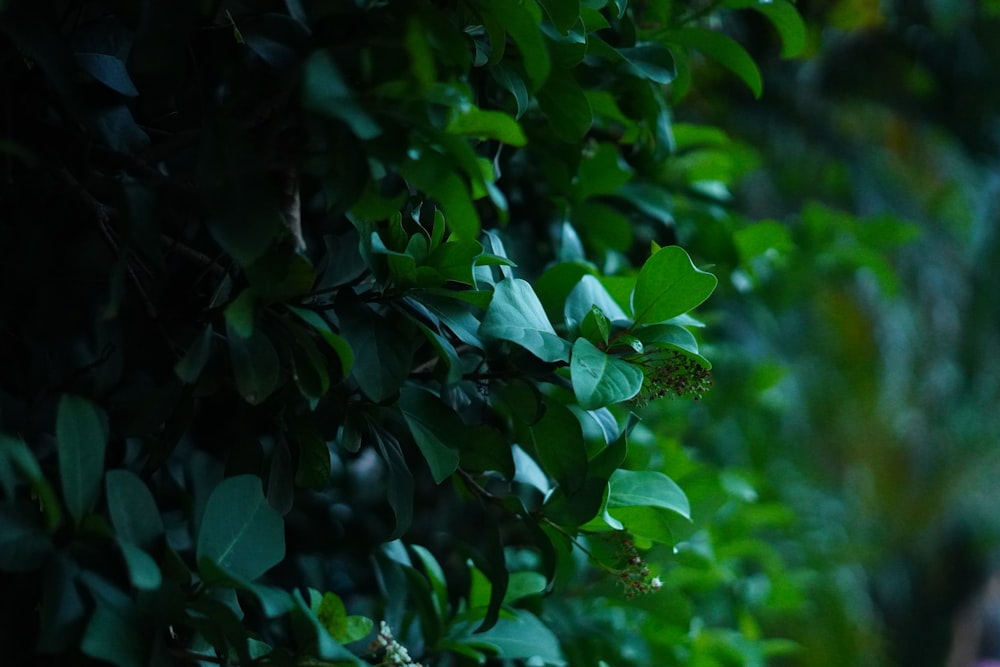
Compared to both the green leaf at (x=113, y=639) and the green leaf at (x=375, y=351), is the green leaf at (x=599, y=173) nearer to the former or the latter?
the green leaf at (x=375, y=351)

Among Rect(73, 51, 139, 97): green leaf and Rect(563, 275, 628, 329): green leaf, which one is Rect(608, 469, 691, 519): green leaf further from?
Rect(73, 51, 139, 97): green leaf

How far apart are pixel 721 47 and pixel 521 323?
0.97 feet

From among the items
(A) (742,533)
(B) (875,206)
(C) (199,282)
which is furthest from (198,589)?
(B) (875,206)

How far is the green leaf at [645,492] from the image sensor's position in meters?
0.49

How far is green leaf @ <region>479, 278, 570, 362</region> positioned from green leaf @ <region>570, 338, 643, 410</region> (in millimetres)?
13

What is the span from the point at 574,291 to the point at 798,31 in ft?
0.86

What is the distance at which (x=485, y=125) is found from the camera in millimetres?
355

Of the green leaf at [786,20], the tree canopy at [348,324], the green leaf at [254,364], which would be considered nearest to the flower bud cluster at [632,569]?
the tree canopy at [348,324]

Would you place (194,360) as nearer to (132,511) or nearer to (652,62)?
(132,511)

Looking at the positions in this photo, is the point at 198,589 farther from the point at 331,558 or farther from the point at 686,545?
the point at 686,545

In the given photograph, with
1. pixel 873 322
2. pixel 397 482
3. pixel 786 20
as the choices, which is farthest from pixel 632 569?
pixel 873 322

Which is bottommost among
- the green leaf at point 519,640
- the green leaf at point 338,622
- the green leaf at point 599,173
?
the green leaf at point 519,640

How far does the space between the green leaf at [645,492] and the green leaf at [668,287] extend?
110mm

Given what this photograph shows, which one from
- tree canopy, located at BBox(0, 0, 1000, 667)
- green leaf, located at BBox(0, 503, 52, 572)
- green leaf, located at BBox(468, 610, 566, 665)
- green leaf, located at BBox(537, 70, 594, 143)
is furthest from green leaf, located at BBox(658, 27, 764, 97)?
Answer: green leaf, located at BBox(0, 503, 52, 572)
